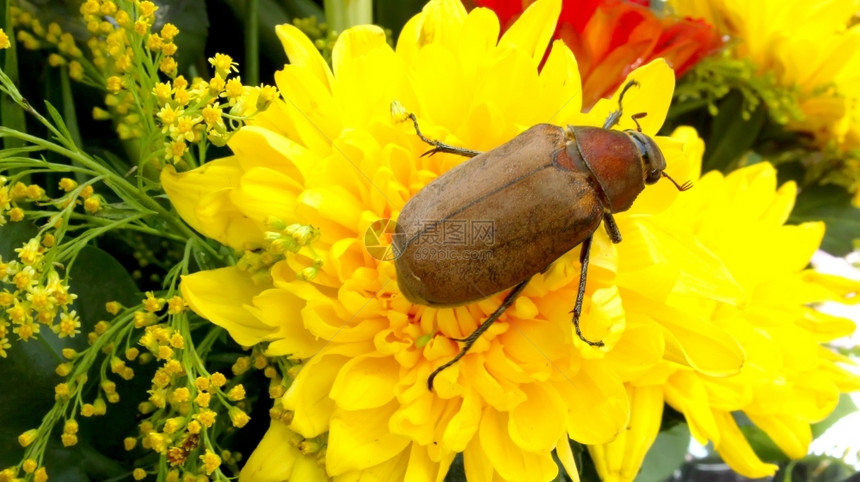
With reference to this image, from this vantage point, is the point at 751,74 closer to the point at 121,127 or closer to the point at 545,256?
the point at 545,256

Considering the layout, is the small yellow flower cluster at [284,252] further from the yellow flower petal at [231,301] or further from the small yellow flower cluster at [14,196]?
the small yellow flower cluster at [14,196]

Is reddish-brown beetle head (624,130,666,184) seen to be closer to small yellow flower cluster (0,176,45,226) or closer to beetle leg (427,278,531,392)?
beetle leg (427,278,531,392)

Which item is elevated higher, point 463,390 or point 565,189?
point 565,189

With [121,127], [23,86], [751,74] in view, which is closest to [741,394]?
[751,74]

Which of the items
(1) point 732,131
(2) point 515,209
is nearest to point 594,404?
(2) point 515,209

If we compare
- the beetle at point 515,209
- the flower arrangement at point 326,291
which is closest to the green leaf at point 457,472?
the flower arrangement at point 326,291

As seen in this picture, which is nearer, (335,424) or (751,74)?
(335,424)

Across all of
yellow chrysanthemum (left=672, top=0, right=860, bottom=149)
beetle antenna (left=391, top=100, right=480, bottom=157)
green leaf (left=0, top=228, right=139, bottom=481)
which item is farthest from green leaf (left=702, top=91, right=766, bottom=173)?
green leaf (left=0, top=228, right=139, bottom=481)
